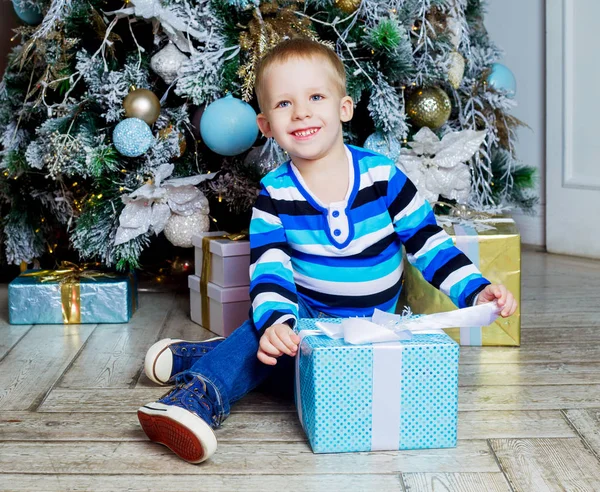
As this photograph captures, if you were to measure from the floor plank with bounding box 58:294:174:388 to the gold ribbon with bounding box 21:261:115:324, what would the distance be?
7 cm

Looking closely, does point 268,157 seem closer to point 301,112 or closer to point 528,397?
point 301,112

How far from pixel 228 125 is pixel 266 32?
0.71 ft

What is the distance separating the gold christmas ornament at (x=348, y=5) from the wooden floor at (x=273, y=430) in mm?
760

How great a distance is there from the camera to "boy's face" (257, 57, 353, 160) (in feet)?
4.18

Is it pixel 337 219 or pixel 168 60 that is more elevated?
pixel 168 60

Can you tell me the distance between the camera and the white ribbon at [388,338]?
1.08 m

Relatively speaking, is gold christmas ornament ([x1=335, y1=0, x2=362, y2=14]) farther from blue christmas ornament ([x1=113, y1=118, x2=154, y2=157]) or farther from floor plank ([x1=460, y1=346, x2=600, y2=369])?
floor plank ([x1=460, y1=346, x2=600, y2=369])

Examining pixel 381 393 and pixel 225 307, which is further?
pixel 225 307

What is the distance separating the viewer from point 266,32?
5.52 feet

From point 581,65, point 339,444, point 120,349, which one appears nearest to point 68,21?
point 120,349

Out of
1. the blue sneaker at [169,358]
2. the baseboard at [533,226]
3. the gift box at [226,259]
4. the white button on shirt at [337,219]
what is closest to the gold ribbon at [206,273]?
the gift box at [226,259]

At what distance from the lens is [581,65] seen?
7.77ft

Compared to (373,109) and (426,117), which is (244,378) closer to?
(373,109)

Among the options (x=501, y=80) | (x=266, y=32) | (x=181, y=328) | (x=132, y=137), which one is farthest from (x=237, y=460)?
(x=501, y=80)
